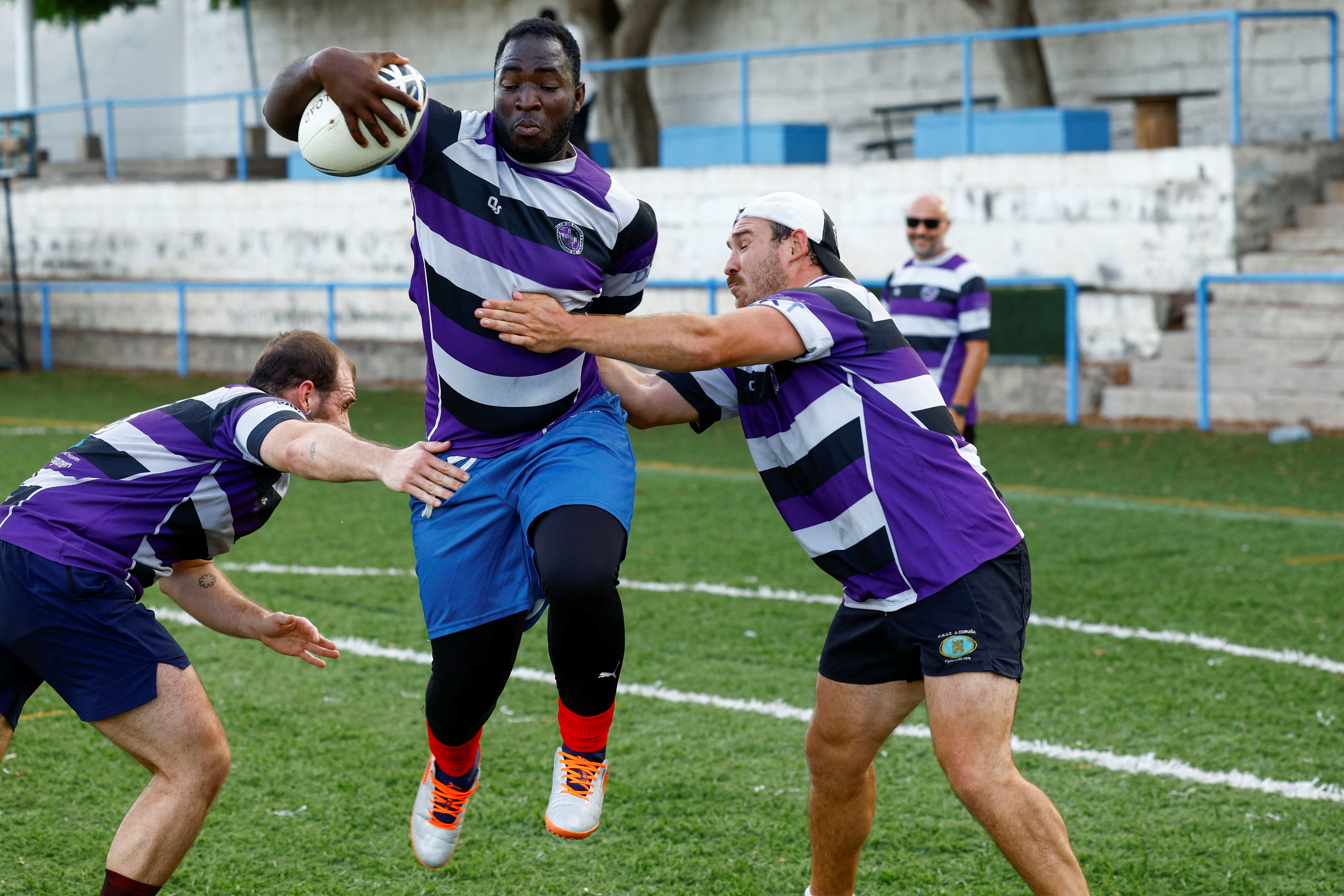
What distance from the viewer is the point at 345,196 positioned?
20047mm

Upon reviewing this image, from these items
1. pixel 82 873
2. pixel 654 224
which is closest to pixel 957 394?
pixel 654 224

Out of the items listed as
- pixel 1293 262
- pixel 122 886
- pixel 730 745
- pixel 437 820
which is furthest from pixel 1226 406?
pixel 122 886

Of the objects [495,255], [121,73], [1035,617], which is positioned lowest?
[1035,617]

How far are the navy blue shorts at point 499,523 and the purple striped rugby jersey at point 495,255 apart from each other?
6cm

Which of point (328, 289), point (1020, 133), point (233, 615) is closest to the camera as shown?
point (233, 615)

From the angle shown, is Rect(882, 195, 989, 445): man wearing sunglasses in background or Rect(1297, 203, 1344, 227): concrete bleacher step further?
Rect(1297, 203, 1344, 227): concrete bleacher step

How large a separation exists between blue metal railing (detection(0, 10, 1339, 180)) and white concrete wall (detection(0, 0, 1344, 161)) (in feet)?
0.65

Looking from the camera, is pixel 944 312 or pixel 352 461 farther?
pixel 944 312

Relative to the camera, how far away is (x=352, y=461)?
3.37 metres

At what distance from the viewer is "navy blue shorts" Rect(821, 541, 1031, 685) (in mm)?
3607

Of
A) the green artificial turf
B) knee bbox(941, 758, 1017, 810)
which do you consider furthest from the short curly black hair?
the green artificial turf

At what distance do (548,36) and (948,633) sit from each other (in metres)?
1.87

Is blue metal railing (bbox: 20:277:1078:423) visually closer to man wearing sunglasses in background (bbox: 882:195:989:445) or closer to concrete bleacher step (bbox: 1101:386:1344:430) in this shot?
concrete bleacher step (bbox: 1101:386:1344:430)

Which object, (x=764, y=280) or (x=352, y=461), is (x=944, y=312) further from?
(x=352, y=461)
